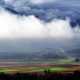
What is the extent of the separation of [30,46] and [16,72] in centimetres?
40

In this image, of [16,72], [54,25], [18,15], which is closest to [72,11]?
[54,25]

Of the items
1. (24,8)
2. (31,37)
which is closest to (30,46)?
(31,37)

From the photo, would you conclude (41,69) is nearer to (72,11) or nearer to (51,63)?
(51,63)

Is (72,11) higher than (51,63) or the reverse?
higher

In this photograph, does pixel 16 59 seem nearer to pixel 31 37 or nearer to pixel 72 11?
pixel 31 37

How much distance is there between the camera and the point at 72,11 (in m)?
5.93

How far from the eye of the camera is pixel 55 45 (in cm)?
593

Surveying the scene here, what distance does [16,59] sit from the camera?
230 inches

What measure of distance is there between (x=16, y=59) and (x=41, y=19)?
25.1 inches

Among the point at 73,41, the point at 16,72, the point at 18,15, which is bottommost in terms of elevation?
the point at 16,72

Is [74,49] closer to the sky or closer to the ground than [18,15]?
closer to the ground

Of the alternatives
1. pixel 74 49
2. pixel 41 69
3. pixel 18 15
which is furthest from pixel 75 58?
pixel 18 15

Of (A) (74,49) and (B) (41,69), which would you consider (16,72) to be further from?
(A) (74,49)

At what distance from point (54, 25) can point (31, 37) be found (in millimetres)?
352
